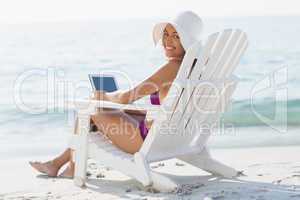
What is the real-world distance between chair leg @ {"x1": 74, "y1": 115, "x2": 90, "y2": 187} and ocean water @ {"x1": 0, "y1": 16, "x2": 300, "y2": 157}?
2016 mm

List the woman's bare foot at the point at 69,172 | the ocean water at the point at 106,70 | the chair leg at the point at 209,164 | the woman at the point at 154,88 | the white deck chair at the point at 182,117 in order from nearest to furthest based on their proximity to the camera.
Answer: the white deck chair at the point at 182,117 < the woman at the point at 154,88 < the chair leg at the point at 209,164 < the woman's bare foot at the point at 69,172 < the ocean water at the point at 106,70

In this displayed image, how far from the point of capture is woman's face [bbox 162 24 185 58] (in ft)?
12.3

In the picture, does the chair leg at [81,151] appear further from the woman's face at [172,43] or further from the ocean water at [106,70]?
Result: the ocean water at [106,70]

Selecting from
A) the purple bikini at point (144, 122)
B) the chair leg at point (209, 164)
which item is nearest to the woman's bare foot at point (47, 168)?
the purple bikini at point (144, 122)

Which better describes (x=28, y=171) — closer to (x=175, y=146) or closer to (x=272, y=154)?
(x=175, y=146)

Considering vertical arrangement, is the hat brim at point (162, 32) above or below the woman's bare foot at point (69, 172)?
above

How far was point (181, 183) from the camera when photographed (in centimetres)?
395

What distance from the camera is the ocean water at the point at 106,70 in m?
7.06

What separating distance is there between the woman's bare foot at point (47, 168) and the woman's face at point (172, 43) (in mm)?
1156

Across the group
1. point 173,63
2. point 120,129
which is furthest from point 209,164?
point 173,63

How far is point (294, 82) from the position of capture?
38.4 feet

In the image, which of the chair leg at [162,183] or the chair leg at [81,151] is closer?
the chair leg at [162,183]

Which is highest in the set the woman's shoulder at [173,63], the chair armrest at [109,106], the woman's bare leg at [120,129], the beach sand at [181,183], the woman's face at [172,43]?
the woman's face at [172,43]

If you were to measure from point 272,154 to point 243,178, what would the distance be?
124cm
